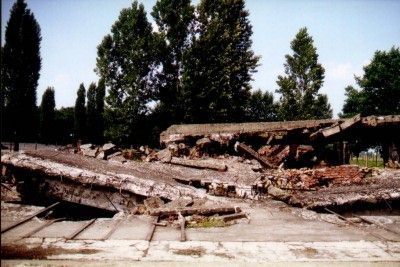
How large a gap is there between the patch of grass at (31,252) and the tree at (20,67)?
75.5ft

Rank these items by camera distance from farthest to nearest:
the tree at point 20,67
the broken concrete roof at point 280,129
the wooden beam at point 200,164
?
the tree at point 20,67
the broken concrete roof at point 280,129
the wooden beam at point 200,164

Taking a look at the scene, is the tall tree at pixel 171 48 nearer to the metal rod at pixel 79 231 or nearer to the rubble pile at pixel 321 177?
the rubble pile at pixel 321 177

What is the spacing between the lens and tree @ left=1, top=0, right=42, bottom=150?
2547 centimetres

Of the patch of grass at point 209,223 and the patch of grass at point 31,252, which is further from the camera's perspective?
the patch of grass at point 209,223

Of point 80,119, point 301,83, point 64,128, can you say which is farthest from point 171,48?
point 64,128

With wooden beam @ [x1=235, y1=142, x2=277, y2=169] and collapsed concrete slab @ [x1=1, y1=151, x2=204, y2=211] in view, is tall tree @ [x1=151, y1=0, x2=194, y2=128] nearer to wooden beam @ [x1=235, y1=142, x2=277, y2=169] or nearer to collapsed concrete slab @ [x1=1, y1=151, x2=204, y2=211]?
wooden beam @ [x1=235, y1=142, x2=277, y2=169]

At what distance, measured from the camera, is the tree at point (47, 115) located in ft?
124

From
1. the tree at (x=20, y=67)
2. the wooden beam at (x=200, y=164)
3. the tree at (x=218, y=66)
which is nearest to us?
the wooden beam at (x=200, y=164)

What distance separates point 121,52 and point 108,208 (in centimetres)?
1922

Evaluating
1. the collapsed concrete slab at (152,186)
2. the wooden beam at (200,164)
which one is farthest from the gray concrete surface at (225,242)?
the wooden beam at (200,164)

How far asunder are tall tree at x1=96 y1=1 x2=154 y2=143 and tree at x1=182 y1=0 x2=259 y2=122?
12.0 feet

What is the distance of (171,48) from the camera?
2512 centimetres

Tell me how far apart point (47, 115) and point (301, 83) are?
2973 centimetres

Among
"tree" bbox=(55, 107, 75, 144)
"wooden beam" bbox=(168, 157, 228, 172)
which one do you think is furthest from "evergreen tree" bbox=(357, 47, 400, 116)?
"tree" bbox=(55, 107, 75, 144)
